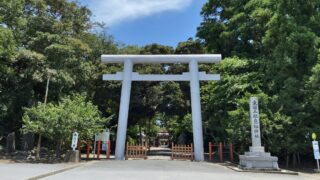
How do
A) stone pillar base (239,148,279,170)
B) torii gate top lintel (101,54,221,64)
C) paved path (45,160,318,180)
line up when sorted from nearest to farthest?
paved path (45,160,318,180), stone pillar base (239,148,279,170), torii gate top lintel (101,54,221,64)

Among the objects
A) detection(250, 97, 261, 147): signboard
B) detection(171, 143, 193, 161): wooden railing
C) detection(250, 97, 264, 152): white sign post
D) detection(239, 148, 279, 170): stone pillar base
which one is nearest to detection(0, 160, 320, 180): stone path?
detection(239, 148, 279, 170): stone pillar base

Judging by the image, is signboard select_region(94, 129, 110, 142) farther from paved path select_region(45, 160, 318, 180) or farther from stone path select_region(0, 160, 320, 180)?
Answer: stone path select_region(0, 160, 320, 180)

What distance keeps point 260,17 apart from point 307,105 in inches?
302

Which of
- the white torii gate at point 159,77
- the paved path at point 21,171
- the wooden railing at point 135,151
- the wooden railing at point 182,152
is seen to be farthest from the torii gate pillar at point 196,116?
the paved path at point 21,171

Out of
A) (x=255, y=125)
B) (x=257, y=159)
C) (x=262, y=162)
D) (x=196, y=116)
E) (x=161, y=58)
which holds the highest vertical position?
(x=161, y=58)

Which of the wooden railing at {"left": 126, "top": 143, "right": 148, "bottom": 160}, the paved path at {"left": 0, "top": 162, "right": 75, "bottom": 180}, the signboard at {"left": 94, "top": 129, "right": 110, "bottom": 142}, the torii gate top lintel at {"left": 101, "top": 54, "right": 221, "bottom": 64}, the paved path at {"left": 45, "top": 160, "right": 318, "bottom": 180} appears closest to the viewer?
the paved path at {"left": 0, "top": 162, "right": 75, "bottom": 180}

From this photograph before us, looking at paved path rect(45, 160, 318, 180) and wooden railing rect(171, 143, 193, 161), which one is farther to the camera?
wooden railing rect(171, 143, 193, 161)

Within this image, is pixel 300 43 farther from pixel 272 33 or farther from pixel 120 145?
pixel 120 145

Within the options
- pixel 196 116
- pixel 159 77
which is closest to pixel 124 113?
pixel 159 77

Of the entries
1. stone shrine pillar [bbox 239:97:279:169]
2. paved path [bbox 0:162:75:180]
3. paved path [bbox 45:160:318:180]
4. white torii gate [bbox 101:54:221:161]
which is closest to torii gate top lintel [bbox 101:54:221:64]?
white torii gate [bbox 101:54:221:161]

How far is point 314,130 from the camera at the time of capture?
20.2 m

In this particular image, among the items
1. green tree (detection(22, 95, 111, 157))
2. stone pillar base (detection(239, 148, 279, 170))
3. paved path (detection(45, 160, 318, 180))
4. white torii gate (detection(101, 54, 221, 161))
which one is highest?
white torii gate (detection(101, 54, 221, 161))

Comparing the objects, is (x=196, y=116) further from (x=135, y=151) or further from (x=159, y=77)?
(x=135, y=151)

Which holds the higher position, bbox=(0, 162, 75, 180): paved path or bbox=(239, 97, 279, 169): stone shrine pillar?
bbox=(239, 97, 279, 169): stone shrine pillar
